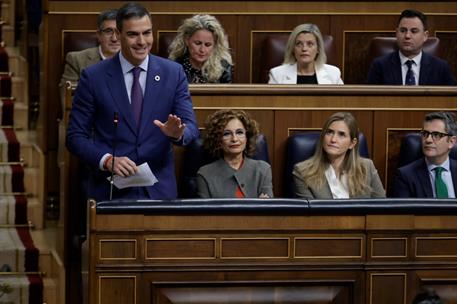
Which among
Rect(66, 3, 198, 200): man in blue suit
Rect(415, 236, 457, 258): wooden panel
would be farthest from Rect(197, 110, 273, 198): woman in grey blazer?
Rect(415, 236, 457, 258): wooden panel

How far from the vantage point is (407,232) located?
10.0ft

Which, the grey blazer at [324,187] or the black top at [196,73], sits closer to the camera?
the grey blazer at [324,187]

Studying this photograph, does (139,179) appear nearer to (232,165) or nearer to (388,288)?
(232,165)

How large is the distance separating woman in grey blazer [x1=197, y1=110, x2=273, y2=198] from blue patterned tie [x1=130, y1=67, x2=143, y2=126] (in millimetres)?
347

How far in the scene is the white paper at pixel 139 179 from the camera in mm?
3475

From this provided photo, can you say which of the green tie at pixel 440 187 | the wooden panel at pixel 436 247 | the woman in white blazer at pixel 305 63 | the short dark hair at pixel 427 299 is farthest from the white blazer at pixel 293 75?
the short dark hair at pixel 427 299

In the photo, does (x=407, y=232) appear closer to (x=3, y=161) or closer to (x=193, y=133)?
(x=193, y=133)

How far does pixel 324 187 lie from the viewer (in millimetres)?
3971

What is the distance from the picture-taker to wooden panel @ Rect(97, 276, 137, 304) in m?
2.97

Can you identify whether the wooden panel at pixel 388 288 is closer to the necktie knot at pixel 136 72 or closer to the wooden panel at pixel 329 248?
the wooden panel at pixel 329 248

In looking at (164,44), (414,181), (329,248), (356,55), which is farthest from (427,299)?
(356,55)

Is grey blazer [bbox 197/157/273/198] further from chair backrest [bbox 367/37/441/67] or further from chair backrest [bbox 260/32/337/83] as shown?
chair backrest [bbox 367/37/441/67]

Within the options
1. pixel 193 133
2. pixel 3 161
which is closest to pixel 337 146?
pixel 193 133

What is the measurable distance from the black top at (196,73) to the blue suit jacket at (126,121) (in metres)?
0.84
